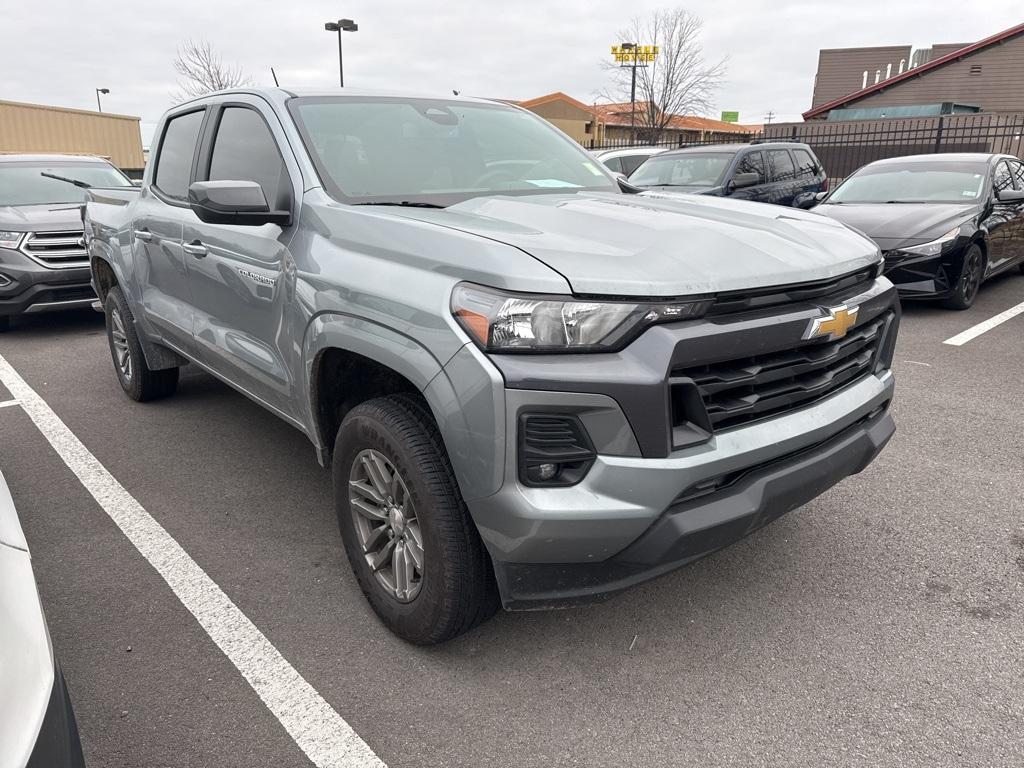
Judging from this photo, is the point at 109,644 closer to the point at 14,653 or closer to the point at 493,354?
the point at 14,653

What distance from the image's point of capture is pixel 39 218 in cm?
734

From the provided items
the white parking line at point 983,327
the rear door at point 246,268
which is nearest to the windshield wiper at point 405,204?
the rear door at point 246,268

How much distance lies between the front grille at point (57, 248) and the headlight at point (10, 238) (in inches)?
2.3

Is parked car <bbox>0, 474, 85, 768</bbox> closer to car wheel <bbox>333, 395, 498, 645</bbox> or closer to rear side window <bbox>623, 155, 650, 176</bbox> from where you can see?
car wheel <bbox>333, 395, 498, 645</bbox>

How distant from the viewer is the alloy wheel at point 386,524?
236 cm

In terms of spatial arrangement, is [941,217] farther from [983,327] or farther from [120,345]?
[120,345]

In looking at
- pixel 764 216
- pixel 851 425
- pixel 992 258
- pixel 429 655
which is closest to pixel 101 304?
pixel 429 655

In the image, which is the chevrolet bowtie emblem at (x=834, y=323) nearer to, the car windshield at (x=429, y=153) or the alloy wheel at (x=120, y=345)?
the car windshield at (x=429, y=153)

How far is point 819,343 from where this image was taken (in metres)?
2.31

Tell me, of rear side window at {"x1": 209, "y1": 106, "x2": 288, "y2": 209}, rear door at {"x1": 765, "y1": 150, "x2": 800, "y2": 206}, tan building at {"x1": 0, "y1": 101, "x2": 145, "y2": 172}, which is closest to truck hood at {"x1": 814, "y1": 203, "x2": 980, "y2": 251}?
rear door at {"x1": 765, "y1": 150, "x2": 800, "y2": 206}

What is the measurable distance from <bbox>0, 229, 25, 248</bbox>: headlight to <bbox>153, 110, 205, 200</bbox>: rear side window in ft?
12.3

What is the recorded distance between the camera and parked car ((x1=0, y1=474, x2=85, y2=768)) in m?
1.19

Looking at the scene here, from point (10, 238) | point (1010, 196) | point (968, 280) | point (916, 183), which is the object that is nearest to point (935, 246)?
point (968, 280)

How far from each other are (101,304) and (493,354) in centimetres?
460
